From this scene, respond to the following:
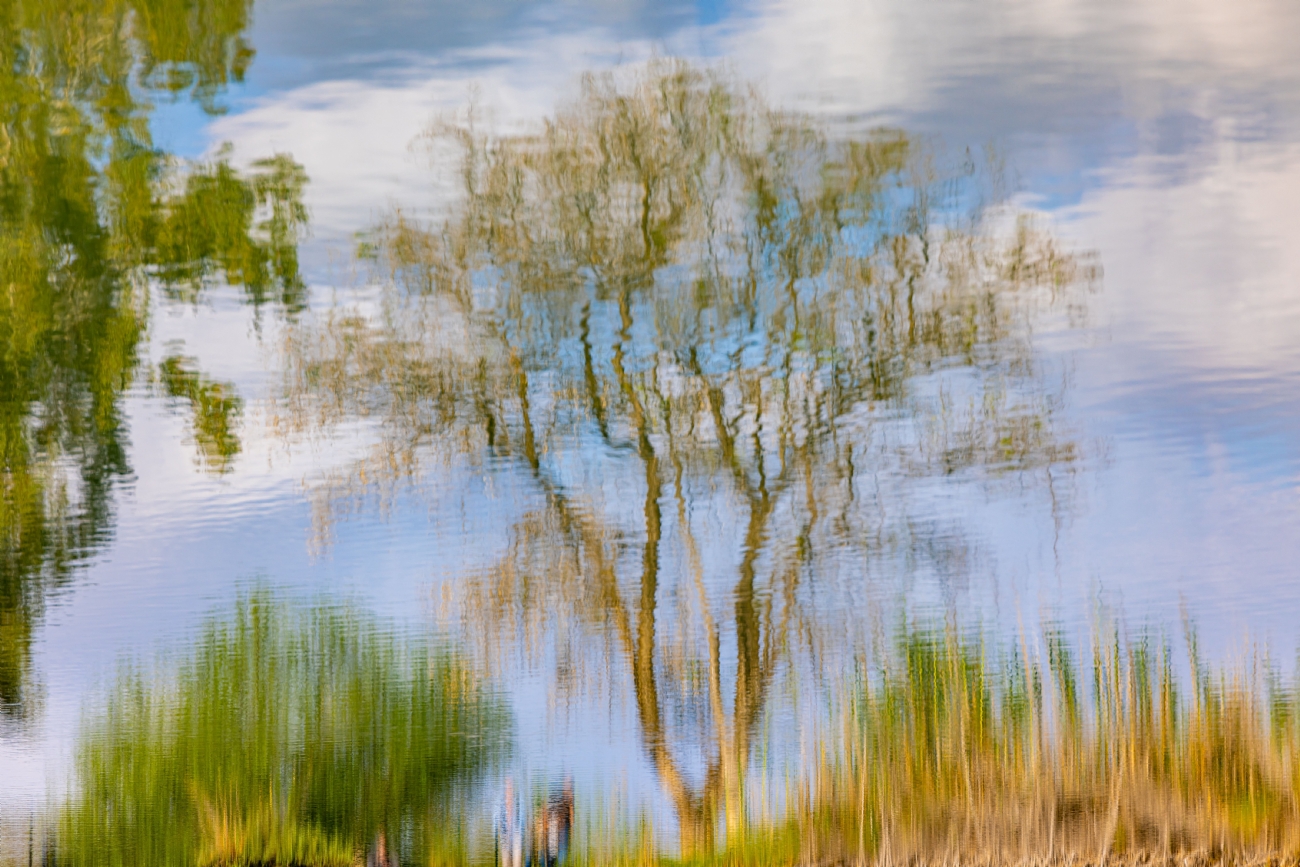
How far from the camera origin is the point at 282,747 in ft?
5.68

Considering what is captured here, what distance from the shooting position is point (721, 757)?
166cm

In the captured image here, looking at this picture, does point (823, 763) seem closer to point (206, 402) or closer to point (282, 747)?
point (282, 747)

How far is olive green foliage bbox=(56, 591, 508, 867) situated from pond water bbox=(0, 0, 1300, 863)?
0.08 meters

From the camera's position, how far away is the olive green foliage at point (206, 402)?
62.9 inches

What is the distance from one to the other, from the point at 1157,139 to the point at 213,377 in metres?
1.71

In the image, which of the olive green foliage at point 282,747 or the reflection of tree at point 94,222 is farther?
the olive green foliage at point 282,747

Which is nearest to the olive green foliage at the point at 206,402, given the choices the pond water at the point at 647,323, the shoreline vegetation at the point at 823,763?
the pond water at the point at 647,323

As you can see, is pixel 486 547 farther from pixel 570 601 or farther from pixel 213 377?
pixel 213 377

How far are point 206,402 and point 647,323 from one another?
2.56ft

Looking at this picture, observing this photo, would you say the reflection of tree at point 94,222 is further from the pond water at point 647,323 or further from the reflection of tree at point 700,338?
the reflection of tree at point 700,338

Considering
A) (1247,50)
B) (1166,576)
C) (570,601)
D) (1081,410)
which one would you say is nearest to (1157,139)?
(1247,50)

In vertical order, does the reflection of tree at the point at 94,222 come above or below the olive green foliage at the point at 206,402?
above

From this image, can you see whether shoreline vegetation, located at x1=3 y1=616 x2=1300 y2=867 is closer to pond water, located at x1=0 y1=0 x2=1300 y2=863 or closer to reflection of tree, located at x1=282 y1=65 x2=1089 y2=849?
pond water, located at x1=0 y1=0 x2=1300 y2=863

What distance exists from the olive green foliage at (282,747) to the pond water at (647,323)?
84 millimetres
